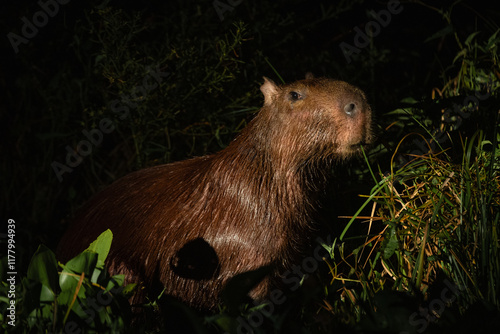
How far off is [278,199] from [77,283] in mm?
988

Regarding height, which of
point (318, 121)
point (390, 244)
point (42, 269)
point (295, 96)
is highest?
point (42, 269)

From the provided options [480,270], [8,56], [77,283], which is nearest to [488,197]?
[480,270]

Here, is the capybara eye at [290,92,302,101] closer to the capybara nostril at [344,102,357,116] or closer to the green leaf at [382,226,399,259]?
the capybara nostril at [344,102,357,116]

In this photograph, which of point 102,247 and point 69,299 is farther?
point 102,247

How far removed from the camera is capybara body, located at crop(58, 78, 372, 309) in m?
2.46

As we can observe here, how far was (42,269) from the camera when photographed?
7.08ft

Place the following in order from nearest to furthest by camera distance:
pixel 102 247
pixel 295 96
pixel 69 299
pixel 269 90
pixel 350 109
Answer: pixel 69 299, pixel 102 247, pixel 350 109, pixel 295 96, pixel 269 90

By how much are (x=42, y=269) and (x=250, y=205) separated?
965 mm

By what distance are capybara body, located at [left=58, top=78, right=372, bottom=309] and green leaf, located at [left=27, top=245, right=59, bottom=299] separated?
0.42 metres

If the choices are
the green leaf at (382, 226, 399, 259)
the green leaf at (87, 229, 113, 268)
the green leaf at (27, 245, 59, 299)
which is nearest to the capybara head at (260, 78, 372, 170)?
the green leaf at (382, 226, 399, 259)

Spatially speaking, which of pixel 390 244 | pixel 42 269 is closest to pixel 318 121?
pixel 390 244

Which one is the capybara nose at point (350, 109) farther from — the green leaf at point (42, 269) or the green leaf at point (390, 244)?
the green leaf at point (42, 269)

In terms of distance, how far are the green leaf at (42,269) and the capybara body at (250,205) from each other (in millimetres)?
416

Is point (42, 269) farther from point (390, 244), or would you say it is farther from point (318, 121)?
point (390, 244)
